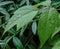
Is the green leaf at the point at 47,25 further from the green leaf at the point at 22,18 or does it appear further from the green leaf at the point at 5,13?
the green leaf at the point at 5,13

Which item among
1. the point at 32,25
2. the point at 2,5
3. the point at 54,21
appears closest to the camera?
the point at 54,21

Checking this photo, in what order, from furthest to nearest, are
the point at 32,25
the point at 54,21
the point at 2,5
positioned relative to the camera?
the point at 2,5
the point at 32,25
the point at 54,21

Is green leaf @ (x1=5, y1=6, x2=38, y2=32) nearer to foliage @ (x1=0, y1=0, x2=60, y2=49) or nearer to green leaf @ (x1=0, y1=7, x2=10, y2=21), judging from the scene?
foliage @ (x1=0, y1=0, x2=60, y2=49)

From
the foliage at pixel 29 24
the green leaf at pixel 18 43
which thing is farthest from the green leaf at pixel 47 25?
the green leaf at pixel 18 43

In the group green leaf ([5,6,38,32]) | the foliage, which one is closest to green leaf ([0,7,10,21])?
the foliage

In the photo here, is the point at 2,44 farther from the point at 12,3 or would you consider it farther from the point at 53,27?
the point at 53,27

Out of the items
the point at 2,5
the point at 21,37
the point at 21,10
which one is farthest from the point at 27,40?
the point at 21,10

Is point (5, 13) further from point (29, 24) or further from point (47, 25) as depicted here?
point (47, 25)

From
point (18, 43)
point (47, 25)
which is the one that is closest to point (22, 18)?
point (47, 25)
